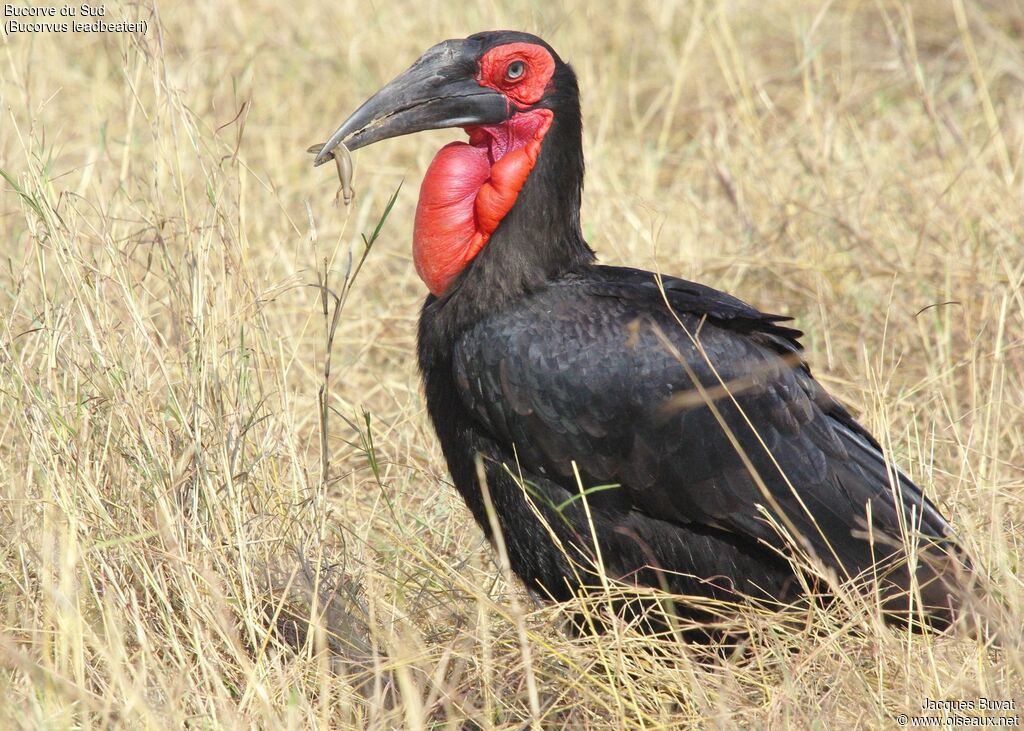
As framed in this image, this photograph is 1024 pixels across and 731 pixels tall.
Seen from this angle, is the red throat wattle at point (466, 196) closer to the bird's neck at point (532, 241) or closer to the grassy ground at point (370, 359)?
the bird's neck at point (532, 241)

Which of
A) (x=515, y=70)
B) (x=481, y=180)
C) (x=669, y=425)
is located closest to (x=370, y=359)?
(x=481, y=180)

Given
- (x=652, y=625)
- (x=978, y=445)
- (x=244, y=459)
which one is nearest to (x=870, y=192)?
(x=978, y=445)

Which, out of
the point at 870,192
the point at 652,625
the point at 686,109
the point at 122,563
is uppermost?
the point at 686,109

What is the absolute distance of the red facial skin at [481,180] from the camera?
9.11ft

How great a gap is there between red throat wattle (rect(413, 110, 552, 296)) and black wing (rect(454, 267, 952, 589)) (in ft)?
0.72

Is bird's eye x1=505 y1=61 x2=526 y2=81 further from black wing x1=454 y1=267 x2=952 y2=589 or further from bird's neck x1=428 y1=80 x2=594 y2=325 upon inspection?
black wing x1=454 y1=267 x2=952 y2=589

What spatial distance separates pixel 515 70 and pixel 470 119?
147 mm

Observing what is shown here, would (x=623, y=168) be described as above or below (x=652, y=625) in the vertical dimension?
above

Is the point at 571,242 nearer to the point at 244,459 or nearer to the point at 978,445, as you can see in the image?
the point at 244,459

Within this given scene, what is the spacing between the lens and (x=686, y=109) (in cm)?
554

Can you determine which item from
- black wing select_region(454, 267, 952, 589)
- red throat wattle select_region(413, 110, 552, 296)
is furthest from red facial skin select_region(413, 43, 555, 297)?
black wing select_region(454, 267, 952, 589)

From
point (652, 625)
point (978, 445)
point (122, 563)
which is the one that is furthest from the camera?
point (978, 445)

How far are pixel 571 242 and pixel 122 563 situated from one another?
3.91 ft

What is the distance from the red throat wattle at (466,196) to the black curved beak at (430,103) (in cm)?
7
